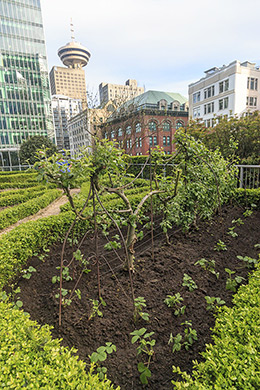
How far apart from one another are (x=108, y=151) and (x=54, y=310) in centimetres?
196

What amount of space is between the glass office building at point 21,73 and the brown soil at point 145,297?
39.4 metres

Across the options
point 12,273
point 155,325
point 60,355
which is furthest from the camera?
point 12,273

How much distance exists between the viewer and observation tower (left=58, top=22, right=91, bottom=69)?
127100 millimetres

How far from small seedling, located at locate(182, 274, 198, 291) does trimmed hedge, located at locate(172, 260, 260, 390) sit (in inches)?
31.7

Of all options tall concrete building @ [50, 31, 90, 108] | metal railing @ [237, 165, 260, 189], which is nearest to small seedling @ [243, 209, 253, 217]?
metal railing @ [237, 165, 260, 189]

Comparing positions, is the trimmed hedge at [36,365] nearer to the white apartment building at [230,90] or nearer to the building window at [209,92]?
the white apartment building at [230,90]

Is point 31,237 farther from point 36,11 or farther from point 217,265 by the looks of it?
point 36,11

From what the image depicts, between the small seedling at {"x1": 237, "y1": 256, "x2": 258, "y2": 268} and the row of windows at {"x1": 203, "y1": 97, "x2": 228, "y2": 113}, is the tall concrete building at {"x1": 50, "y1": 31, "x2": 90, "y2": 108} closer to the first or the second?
the row of windows at {"x1": 203, "y1": 97, "x2": 228, "y2": 113}

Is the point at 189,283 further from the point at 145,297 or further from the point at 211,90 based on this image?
the point at 211,90

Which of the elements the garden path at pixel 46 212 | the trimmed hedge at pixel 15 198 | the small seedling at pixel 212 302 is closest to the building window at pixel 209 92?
the garden path at pixel 46 212

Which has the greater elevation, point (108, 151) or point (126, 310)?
point (108, 151)

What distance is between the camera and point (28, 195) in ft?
30.6

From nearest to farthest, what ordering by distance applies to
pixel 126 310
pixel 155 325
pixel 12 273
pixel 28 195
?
1. pixel 155 325
2. pixel 126 310
3. pixel 12 273
4. pixel 28 195

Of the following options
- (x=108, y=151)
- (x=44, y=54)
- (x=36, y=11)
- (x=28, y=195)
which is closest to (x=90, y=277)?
(x=108, y=151)
